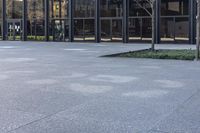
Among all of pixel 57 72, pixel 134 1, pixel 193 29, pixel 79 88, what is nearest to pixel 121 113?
pixel 79 88

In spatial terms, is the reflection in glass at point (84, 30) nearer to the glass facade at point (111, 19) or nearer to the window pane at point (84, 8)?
the window pane at point (84, 8)

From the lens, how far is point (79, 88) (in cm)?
1090

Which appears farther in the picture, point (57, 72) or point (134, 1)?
point (134, 1)

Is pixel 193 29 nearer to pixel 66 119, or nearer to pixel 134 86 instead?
pixel 134 86

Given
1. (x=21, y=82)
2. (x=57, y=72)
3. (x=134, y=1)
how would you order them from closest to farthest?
1. (x=21, y=82)
2. (x=57, y=72)
3. (x=134, y=1)

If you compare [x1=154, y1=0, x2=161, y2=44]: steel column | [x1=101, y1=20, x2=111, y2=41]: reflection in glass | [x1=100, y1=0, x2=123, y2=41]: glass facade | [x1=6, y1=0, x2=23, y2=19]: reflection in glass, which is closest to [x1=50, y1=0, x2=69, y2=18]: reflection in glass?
[x1=100, y1=0, x2=123, y2=41]: glass facade

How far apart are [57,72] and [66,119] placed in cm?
739

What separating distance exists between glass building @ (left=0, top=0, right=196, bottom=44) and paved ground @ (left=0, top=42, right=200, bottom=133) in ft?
67.9

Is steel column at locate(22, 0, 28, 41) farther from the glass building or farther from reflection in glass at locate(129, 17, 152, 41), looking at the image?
reflection in glass at locate(129, 17, 152, 41)

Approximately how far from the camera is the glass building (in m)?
34.8

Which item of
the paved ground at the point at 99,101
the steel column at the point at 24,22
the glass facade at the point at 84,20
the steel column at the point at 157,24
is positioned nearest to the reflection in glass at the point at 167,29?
the steel column at the point at 157,24

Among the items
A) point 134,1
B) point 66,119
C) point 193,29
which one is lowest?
point 66,119

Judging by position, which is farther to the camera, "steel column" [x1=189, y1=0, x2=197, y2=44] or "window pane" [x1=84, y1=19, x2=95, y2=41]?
"window pane" [x1=84, y1=19, x2=95, y2=41]

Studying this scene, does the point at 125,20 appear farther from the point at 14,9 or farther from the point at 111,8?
the point at 14,9
